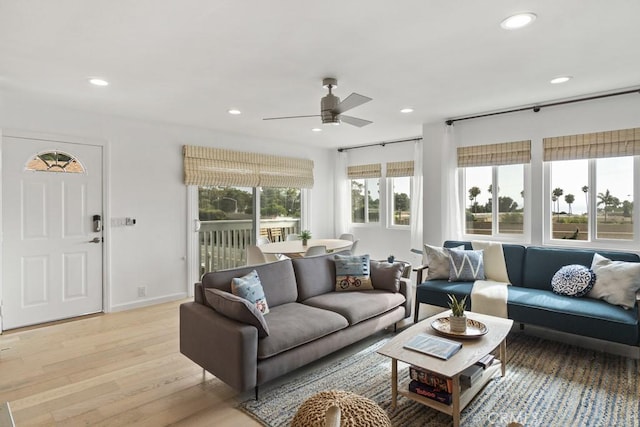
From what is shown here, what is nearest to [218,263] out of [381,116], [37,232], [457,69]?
[37,232]

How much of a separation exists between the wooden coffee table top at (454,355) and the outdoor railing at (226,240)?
374 cm

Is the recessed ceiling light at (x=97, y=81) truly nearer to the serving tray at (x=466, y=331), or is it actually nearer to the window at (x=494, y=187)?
the serving tray at (x=466, y=331)

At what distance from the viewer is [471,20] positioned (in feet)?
7.23

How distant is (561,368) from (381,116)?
3.26 metres

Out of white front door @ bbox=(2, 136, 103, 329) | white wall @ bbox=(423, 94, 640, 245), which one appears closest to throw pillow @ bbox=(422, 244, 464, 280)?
white wall @ bbox=(423, 94, 640, 245)

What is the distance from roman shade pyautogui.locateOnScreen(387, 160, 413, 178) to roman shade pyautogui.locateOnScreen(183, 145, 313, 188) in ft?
4.87

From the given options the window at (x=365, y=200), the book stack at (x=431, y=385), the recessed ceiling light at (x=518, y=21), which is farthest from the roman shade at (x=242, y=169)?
the recessed ceiling light at (x=518, y=21)

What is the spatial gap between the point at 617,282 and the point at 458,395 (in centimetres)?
207

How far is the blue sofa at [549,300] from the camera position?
278 centimetres

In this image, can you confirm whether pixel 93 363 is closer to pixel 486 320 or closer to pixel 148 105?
pixel 148 105

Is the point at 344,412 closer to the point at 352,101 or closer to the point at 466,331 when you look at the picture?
the point at 466,331

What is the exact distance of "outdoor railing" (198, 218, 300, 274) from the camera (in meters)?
5.45

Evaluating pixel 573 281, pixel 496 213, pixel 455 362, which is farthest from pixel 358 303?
pixel 496 213

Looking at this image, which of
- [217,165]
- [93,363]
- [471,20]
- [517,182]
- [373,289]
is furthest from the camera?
[217,165]
